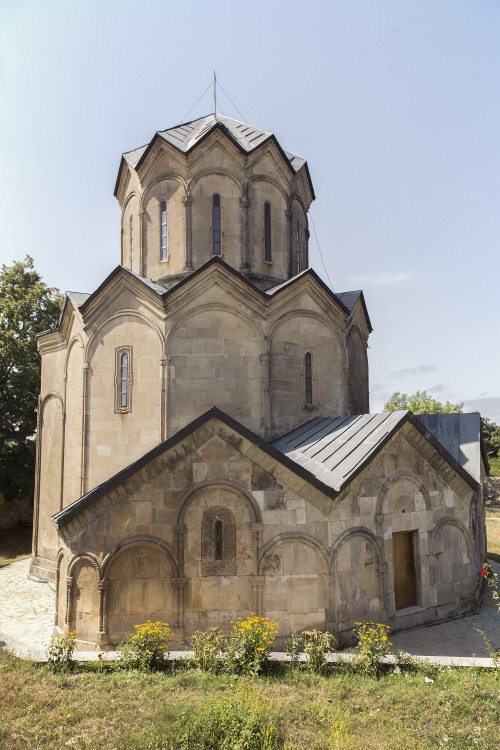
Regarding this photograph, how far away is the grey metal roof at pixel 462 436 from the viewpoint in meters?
12.4

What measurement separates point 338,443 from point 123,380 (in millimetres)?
4660

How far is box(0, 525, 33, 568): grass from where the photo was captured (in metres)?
16.0

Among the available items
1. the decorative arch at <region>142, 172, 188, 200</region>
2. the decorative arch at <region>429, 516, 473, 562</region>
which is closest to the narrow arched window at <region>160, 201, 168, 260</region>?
the decorative arch at <region>142, 172, 188, 200</region>

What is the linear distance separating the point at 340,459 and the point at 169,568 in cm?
335

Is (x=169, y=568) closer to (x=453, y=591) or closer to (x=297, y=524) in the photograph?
(x=297, y=524)

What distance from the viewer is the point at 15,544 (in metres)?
18.1

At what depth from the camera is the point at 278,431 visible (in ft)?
35.7

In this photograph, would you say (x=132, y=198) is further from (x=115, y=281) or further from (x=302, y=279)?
(x=302, y=279)

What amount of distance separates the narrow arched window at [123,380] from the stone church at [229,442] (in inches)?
1.7

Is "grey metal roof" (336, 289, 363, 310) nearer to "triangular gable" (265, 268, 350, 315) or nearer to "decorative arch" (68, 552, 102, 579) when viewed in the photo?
"triangular gable" (265, 268, 350, 315)

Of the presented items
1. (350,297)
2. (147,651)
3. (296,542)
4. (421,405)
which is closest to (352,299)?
(350,297)

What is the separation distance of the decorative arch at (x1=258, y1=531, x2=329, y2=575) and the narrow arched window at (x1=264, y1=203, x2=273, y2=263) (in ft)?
23.9

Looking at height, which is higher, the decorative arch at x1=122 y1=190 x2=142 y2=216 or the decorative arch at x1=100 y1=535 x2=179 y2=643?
the decorative arch at x1=122 y1=190 x2=142 y2=216

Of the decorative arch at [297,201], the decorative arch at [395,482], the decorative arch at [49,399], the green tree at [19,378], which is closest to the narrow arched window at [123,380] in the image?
the decorative arch at [49,399]
